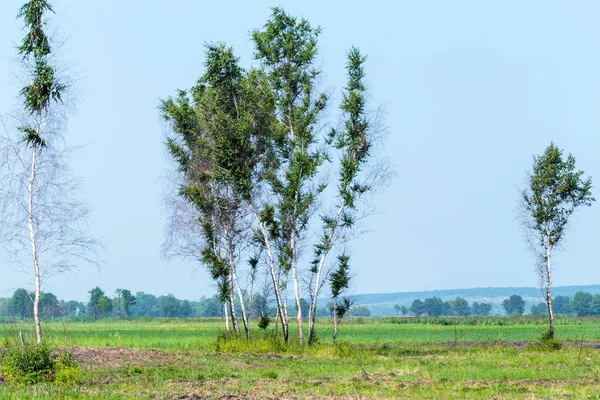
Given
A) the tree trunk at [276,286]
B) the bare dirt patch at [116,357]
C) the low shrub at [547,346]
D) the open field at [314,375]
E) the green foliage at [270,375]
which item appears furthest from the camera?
the low shrub at [547,346]

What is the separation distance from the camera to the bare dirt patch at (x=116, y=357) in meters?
26.6

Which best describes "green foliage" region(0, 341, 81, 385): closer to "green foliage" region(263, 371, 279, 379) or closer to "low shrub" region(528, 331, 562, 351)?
"green foliage" region(263, 371, 279, 379)

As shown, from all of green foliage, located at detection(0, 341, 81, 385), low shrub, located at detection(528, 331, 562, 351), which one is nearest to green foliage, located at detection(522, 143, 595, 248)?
low shrub, located at detection(528, 331, 562, 351)

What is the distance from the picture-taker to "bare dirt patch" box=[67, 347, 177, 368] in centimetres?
2656

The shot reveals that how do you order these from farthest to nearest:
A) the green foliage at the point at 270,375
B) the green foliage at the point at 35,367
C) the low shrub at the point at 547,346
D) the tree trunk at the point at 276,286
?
the low shrub at the point at 547,346
the tree trunk at the point at 276,286
the green foliage at the point at 270,375
the green foliage at the point at 35,367

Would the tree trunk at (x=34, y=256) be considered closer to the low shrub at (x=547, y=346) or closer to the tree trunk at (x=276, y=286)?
the tree trunk at (x=276, y=286)

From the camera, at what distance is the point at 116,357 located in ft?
92.7

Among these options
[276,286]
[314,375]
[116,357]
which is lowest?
[314,375]

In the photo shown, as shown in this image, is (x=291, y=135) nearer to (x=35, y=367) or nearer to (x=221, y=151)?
(x=221, y=151)

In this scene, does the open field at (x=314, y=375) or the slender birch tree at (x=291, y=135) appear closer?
the open field at (x=314, y=375)

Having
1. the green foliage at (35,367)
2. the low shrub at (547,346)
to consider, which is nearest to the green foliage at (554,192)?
the low shrub at (547,346)

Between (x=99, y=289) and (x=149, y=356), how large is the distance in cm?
14817

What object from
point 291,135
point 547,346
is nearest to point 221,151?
point 291,135

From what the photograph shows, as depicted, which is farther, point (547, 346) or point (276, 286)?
point (547, 346)
